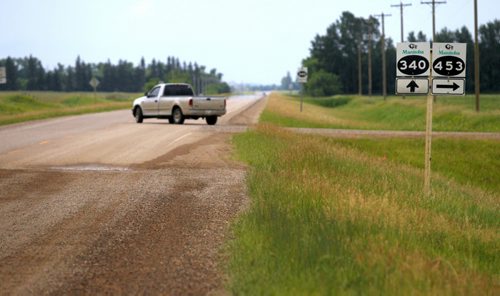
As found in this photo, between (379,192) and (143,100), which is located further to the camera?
(143,100)

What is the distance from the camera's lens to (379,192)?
12.5 metres

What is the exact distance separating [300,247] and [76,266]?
228cm

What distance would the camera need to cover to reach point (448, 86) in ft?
41.0

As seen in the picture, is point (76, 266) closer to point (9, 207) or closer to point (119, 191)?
point (9, 207)

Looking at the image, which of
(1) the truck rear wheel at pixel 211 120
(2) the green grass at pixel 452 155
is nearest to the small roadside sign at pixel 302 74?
(1) the truck rear wheel at pixel 211 120

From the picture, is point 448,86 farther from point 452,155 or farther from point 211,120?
point 211,120

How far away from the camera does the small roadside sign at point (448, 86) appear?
40.8 feet

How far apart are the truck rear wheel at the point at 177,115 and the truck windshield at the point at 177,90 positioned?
106 cm

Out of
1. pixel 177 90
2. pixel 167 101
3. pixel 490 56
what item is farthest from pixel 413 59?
pixel 490 56

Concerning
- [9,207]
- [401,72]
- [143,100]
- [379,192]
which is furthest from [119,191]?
[143,100]

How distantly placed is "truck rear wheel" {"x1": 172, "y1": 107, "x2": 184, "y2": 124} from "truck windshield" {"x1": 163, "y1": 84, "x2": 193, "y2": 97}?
106 centimetres

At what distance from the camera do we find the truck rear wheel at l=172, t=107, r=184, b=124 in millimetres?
33053

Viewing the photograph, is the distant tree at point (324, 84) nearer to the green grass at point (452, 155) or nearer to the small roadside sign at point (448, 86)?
the green grass at point (452, 155)

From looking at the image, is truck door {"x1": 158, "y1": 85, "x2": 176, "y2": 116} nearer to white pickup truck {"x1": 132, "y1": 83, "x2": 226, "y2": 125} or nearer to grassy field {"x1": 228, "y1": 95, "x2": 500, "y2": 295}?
white pickup truck {"x1": 132, "y1": 83, "x2": 226, "y2": 125}
